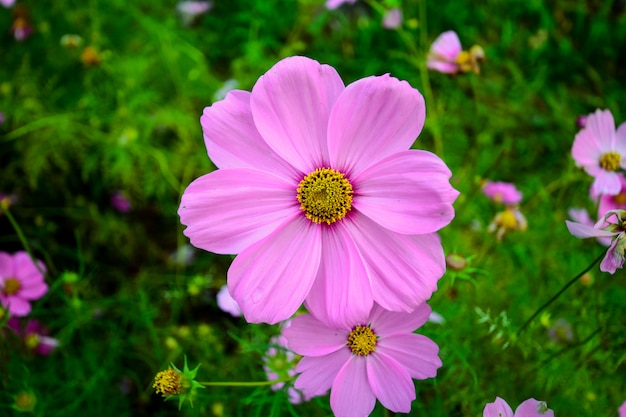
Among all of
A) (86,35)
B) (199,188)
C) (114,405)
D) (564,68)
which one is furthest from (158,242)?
(564,68)

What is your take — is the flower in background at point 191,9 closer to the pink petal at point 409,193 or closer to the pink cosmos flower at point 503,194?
the pink cosmos flower at point 503,194

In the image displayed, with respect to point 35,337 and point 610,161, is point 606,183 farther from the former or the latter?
point 35,337

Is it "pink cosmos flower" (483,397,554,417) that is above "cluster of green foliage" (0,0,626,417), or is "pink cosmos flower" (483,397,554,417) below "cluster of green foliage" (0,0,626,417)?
above

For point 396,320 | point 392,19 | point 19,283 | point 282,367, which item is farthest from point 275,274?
point 392,19

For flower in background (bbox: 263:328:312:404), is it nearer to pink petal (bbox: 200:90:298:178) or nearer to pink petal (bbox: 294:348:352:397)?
pink petal (bbox: 294:348:352:397)

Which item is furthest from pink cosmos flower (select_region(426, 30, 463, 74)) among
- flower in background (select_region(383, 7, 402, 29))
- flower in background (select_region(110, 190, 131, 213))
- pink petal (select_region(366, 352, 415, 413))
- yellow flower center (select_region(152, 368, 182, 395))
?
flower in background (select_region(110, 190, 131, 213))

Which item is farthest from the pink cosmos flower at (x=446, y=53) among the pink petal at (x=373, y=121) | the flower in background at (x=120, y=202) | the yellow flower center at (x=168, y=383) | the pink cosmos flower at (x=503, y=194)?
the flower in background at (x=120, y=202)
